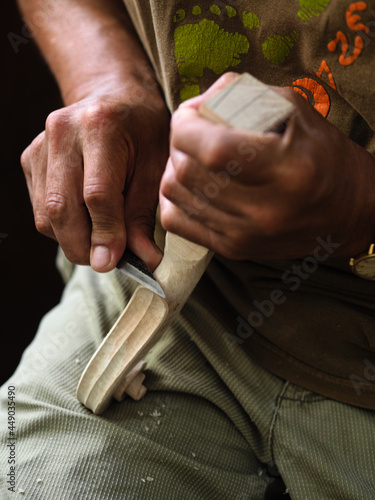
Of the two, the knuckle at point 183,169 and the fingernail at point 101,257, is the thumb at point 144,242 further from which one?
the knuckle at point 183,169

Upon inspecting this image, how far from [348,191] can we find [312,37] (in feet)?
0.55

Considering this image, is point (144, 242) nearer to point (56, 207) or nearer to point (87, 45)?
point (56, 207)

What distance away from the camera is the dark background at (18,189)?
1.10 m

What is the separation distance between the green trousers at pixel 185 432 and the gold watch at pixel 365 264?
17cm

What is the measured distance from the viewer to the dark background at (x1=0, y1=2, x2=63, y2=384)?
3.61 ft

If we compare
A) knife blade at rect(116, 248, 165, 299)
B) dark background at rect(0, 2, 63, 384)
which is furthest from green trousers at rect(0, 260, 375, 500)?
dark background at rect(0, 2, 63, 384)

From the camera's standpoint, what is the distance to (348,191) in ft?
1.32

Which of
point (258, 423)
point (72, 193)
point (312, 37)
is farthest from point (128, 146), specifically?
point (258, 423)

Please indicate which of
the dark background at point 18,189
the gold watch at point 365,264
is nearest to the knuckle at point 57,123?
the gold watch at point 365,264

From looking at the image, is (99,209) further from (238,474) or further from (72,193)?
(238,474)

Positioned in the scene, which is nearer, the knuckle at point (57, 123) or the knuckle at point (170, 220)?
the knuckle at point (170, 220)

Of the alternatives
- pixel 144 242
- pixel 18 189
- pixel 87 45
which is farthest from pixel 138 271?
pixel 18 189

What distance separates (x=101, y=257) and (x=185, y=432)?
213 mm

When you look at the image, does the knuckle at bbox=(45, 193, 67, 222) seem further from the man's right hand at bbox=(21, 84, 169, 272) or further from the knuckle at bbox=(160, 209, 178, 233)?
the knuckle at bbox=(160, 209, 178, 233)
